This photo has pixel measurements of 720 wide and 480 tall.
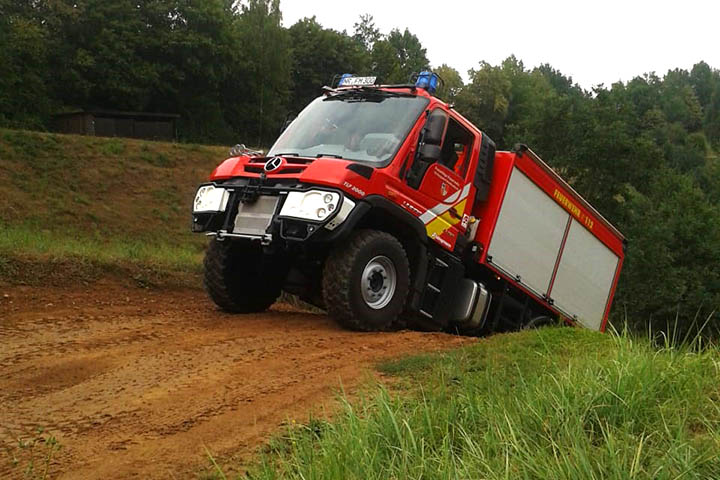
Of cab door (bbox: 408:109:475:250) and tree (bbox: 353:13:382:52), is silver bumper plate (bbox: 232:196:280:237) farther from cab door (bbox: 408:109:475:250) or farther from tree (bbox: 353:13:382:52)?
tree (bbox: 353:13:382:52)

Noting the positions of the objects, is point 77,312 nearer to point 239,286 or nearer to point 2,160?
point 239,286

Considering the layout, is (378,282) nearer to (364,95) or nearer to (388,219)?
(388,219)

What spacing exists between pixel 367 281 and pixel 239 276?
185 cm

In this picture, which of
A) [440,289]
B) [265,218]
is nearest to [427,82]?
[440,289]

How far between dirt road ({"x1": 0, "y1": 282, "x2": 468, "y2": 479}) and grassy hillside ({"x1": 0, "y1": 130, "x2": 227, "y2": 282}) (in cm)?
1115

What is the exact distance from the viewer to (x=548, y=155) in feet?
129

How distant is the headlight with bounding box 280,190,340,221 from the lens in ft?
23.7

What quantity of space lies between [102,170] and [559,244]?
78.0ft

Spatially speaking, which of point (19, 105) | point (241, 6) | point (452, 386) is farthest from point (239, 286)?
point (241, 6)

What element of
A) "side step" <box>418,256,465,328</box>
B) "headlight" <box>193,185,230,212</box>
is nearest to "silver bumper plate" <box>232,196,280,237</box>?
"headlight" <box>193,185,230,212</box>

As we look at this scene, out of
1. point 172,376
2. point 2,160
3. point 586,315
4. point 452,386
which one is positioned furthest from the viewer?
point 2,160

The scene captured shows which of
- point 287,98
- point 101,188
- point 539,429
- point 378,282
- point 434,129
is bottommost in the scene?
point 101,188

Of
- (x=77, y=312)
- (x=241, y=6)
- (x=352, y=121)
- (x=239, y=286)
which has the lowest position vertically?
(x=77, y=312)

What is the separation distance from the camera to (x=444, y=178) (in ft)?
28.7
